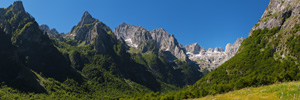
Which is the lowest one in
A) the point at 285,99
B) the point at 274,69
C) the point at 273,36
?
the point at 285,99

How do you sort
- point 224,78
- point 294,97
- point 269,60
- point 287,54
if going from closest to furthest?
point 294,97
point 287,54
point 269,60
point 224,78

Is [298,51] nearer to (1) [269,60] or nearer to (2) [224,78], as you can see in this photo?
(1) [269,60]

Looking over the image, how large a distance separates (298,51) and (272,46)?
4069cm

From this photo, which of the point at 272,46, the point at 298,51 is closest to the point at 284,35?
the point at 272,46

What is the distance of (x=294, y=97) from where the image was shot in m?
20.6

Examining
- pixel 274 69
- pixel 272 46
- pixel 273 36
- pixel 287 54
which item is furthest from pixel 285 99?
pixel 273 36

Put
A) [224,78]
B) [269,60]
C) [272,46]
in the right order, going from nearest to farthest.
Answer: [269,60] → [272,46] → [224,78]

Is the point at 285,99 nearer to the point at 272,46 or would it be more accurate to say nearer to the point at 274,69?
the point at 274,69

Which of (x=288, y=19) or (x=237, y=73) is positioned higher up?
(x=288, y=19)

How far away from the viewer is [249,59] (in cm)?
18875

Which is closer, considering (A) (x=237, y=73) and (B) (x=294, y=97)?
(B) (x=294, y=97)

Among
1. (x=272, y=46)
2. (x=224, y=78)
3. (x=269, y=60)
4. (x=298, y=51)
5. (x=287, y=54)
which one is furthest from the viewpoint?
(x=224, y=78)

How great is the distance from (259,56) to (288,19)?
5276cm

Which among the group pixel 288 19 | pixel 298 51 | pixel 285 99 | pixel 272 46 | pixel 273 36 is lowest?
pixel 285 99
